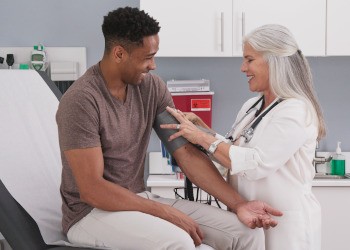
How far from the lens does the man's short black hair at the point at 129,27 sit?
1.83 meters

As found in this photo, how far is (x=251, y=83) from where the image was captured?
2.16 meters

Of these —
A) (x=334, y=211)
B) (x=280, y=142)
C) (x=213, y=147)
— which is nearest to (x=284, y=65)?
A: (x=280, y=142)

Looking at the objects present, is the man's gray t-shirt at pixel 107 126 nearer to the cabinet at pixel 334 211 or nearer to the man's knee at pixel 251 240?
the man's knee at pixel 251 240

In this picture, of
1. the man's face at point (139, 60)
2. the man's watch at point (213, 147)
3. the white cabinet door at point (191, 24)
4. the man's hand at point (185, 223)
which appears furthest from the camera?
the white cabinet door at point (191, 24)

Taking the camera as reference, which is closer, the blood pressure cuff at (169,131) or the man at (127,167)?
the man at (127,167)

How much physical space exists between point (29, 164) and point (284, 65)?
102cm

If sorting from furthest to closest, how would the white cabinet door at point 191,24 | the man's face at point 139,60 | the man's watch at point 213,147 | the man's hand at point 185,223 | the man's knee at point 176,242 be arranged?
→ the white cabinet door at point 191,24 < the man's watch at point 213,147 < the man's face at point 139,60 < the man's hand at point 185,223 < the man's knee at point 176,242

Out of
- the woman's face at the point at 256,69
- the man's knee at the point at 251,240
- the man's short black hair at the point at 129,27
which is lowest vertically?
the man's knee at the point at 251,240

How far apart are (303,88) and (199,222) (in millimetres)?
645

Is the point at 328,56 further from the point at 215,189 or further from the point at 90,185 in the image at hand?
the point at 90,185

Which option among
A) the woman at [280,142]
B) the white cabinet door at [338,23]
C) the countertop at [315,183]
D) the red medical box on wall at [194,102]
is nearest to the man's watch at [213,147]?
the woman at [280,142]

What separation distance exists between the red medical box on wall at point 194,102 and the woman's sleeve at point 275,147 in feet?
3.96

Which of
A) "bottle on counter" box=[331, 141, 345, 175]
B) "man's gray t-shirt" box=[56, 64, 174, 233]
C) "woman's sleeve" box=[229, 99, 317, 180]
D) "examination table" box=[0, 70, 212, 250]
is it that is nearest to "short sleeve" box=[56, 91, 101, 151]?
"man's gray t-shirt" box=[56, 64, 174, 233]

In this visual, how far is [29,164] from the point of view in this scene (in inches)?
81.4
